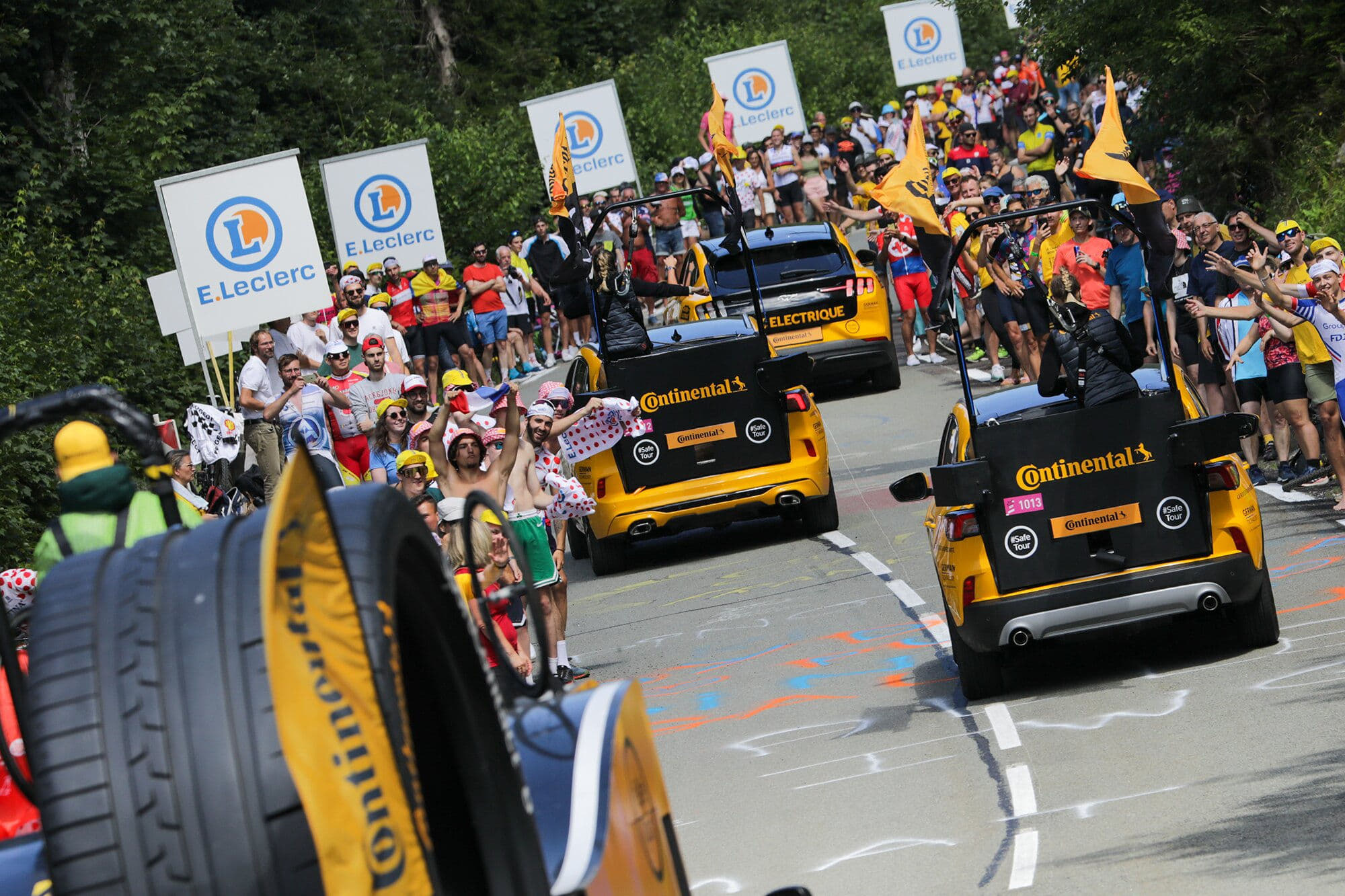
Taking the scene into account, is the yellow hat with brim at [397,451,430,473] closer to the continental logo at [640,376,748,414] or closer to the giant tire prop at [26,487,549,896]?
the continental logo at [640,376,748,414]

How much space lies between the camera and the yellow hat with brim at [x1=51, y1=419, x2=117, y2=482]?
201 inches

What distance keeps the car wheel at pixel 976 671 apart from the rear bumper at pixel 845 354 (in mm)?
11905

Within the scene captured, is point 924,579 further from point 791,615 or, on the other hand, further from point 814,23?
point 814,23

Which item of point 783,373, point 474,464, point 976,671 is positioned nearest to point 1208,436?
point 976,671

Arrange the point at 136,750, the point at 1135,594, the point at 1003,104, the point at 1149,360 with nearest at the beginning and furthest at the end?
the point at 136,750
the point at 1135,594
the point at 1149,360
the point at 1003,104

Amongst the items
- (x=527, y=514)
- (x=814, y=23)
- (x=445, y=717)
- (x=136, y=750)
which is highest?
(x=814, y=23)

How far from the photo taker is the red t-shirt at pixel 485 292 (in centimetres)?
2755

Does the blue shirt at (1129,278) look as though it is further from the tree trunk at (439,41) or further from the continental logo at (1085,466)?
the tree trunk at (439,41)

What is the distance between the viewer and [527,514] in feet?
36.8

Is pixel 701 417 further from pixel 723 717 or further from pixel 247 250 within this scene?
pixel 247 250

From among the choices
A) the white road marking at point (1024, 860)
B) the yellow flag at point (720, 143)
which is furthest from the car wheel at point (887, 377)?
the white road marking at point (1024, 860)

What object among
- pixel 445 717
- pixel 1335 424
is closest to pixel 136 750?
pixel 445 717

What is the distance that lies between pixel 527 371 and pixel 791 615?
1736cm

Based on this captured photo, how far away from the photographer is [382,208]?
88.2 feet
